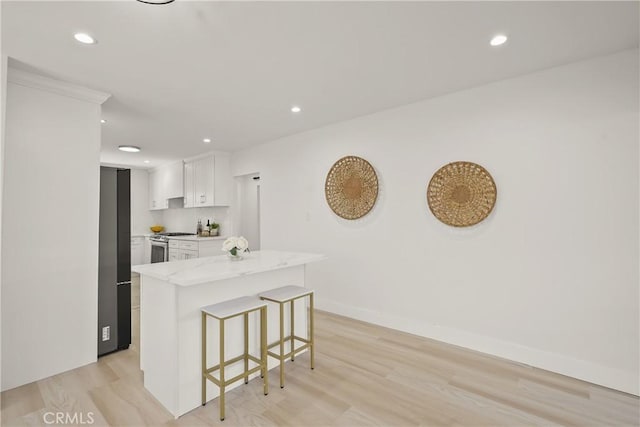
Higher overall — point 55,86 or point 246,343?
point 55,86

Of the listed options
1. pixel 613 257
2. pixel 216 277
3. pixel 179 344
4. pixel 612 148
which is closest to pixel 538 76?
pixel 612 148

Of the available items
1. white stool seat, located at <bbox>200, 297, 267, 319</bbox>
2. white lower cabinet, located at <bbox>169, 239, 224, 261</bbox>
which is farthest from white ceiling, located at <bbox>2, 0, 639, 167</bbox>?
white lower cabinet, located at <bbox>169, 239, 224, 261</bbox>

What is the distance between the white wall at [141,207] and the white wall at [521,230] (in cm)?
577

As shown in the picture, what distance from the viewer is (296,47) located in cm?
225

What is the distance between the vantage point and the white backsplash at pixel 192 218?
5.94 meters

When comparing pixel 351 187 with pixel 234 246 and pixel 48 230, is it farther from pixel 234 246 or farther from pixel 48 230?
pixel 48 230

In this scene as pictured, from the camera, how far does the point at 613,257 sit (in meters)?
2.37

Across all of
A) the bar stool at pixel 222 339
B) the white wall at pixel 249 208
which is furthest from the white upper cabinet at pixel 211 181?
the bar stool at pixel 222 339

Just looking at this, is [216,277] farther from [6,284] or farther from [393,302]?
[393,302]

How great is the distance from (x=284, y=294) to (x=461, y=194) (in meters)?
1.92

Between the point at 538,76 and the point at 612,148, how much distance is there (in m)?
0.81

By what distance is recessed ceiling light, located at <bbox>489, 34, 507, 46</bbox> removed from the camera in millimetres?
2145

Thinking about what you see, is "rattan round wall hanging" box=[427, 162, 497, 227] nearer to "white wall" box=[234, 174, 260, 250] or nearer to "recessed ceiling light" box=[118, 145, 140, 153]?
"white wall" box=[234, 174, 260, 250]

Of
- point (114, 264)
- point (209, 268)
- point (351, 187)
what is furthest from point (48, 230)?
point (351, 187)
